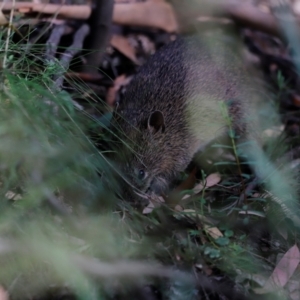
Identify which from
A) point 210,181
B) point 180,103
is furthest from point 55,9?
point 210,181

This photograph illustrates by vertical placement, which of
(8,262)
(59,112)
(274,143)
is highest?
(59,112)

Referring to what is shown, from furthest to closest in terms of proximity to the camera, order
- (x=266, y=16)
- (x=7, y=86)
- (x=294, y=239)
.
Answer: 1. (x=266, y=16)
2. (x=294, y=239)
3. (x=7, y=86)

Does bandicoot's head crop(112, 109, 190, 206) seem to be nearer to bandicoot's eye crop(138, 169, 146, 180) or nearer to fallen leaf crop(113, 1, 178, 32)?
bandicoot's eye crop(138, 169, 146, 180)

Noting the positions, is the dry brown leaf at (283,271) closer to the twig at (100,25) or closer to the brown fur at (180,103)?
the brown fur at (180,103)

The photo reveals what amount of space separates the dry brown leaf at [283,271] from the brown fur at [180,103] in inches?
52.1

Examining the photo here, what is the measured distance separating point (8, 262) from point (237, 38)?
14.9ft

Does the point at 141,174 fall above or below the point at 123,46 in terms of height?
below

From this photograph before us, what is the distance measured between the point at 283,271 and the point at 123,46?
335cm

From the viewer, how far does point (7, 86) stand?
10.5 ft

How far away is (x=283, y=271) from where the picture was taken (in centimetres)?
319

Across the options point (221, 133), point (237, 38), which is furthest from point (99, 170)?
point (237, 38)

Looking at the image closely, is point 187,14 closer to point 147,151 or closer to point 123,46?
point 123,46

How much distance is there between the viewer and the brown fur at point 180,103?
4.51 metres

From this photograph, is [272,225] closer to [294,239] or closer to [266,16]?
[294,239]
